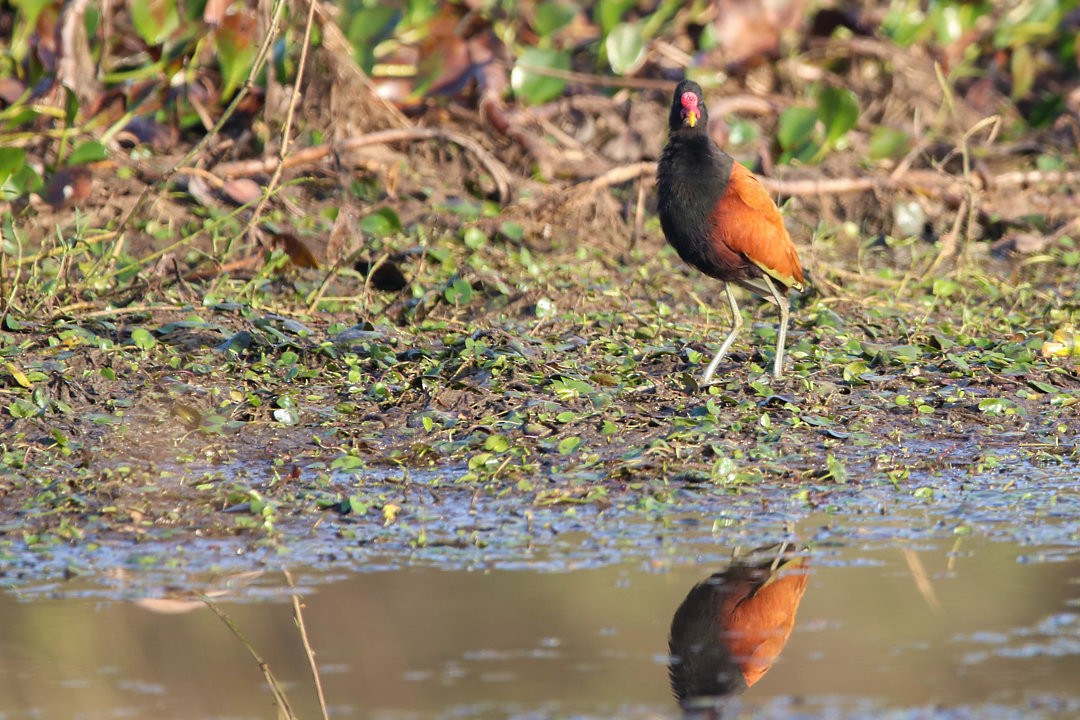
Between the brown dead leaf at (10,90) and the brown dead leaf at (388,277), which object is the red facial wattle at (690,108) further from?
the brown dead leaf at (10,90)

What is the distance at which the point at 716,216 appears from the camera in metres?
5.70

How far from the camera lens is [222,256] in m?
6.63

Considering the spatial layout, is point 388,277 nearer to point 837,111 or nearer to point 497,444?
point 497,444

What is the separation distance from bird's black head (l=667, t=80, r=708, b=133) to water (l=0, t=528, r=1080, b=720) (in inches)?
83.2

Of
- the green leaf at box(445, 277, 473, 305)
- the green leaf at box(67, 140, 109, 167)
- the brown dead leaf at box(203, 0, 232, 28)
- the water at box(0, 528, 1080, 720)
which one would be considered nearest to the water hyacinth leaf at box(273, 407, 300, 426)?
the water at box(0, 528, 1080, 720)

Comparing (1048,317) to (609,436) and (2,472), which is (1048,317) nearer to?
A: (609,436)

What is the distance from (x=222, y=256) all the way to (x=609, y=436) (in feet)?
7.51

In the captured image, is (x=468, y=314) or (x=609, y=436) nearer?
(x=609, y=436)

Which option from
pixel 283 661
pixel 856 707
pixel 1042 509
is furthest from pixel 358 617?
pixel 1042 509

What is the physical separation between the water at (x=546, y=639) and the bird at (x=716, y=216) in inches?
65.7

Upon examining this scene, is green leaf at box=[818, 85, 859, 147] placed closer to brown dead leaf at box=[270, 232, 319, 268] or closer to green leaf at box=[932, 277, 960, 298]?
green leaf at box=[932, 277, 960, 298]

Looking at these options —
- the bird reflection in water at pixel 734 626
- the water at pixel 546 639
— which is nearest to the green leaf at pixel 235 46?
the water at pixel 546 639

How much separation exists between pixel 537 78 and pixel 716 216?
3549 millimetres

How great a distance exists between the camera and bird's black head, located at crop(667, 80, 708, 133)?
5.88 meters
